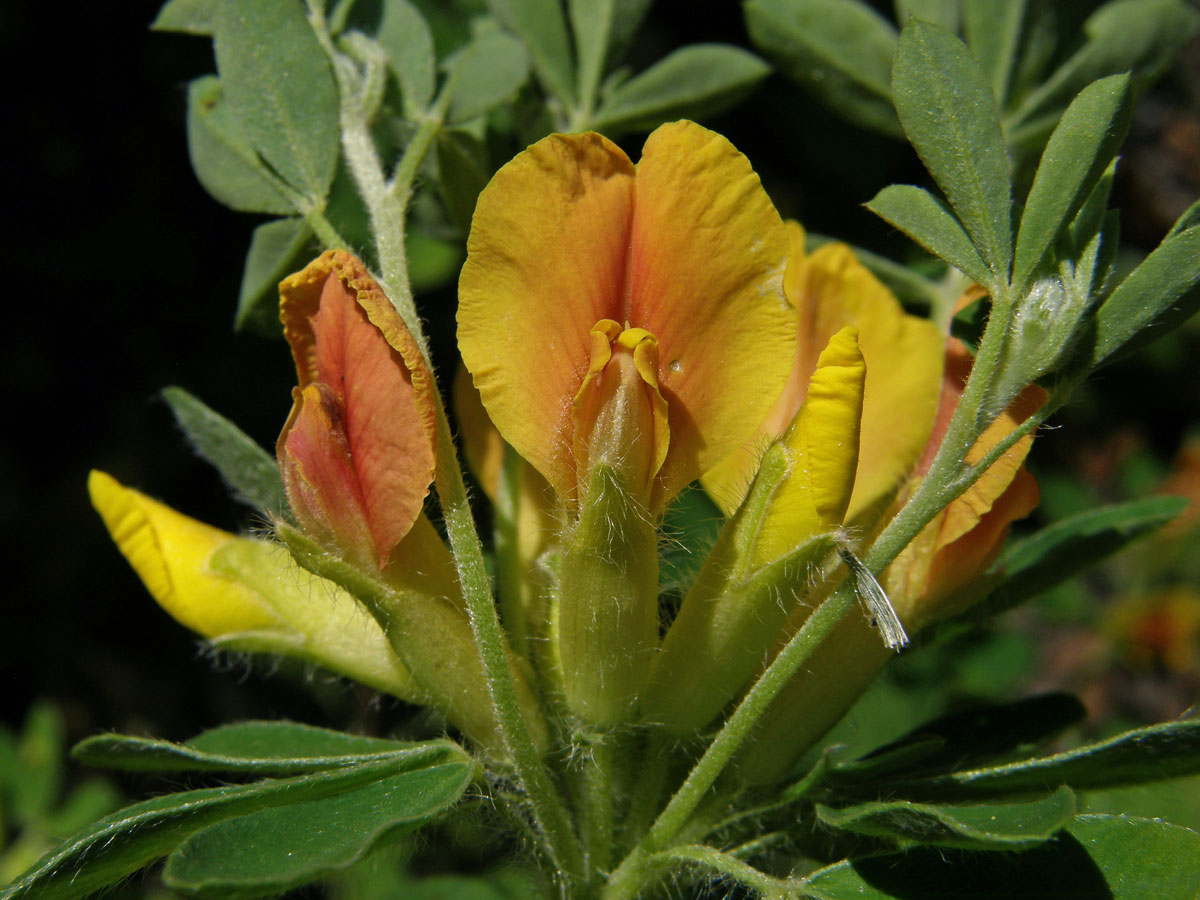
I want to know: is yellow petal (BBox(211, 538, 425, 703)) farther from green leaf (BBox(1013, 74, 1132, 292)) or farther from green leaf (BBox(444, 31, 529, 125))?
green leaf (BBox(1013, 74, 1132, 292))

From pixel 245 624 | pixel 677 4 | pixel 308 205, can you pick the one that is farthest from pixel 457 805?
pixel 677 4

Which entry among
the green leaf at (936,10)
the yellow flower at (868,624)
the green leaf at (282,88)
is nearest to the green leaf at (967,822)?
the yellow flower at (868,624)

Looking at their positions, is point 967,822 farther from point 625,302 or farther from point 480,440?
point 480,440

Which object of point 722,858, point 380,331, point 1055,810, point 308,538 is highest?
point 380,331

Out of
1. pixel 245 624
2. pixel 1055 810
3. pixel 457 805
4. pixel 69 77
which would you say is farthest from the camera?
pixel 69 77

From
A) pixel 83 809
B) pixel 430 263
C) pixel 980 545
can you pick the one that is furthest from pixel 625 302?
pixel 83 809

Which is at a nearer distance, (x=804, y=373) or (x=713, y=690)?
(x=713, y=690)

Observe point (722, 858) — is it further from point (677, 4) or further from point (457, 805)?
point (677, 4)

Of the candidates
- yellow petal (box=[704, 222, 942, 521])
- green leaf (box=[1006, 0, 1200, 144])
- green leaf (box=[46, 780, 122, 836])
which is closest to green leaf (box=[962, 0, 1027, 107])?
green leaf (box=[1006, 0, 1200, 144])
